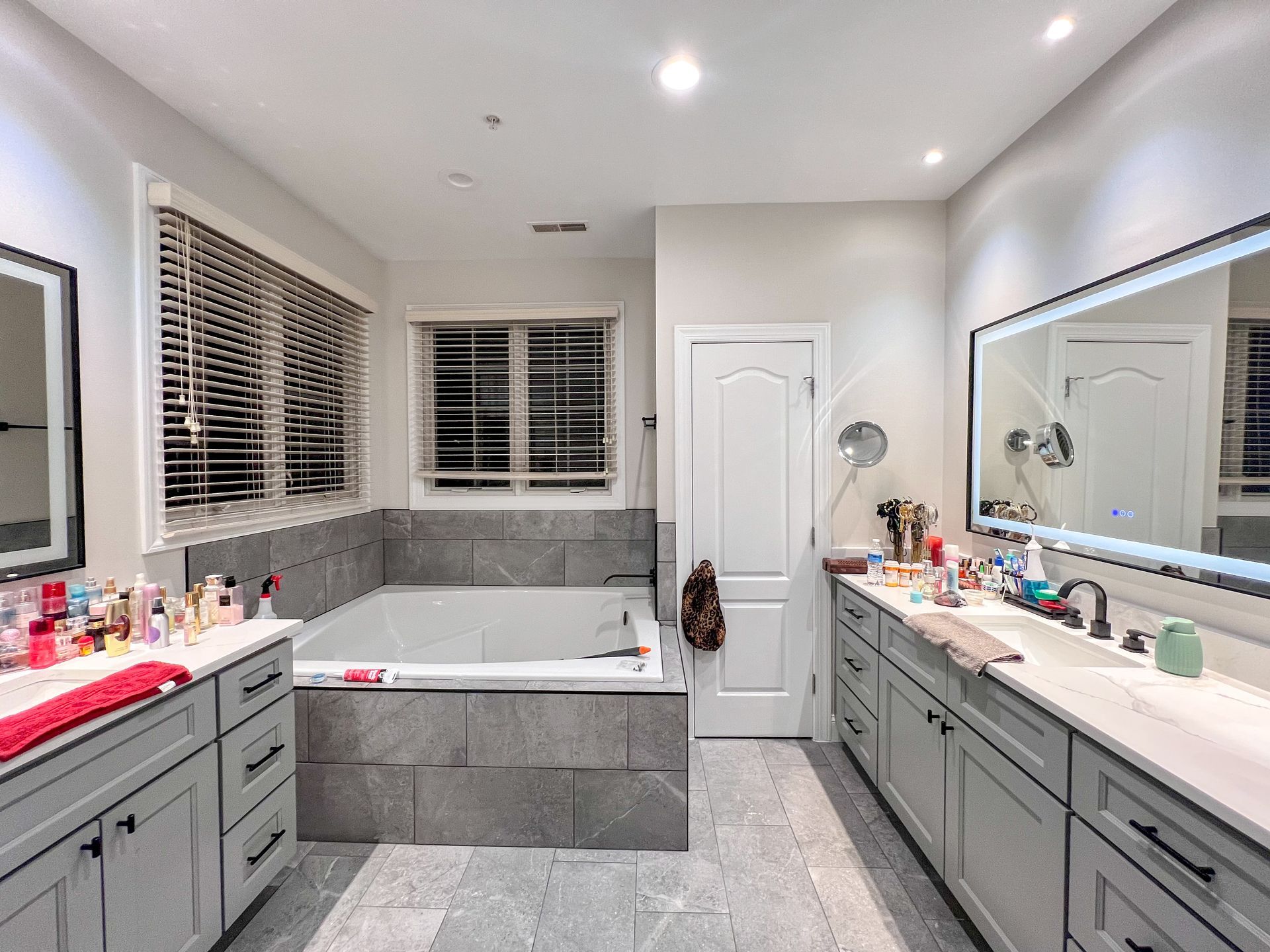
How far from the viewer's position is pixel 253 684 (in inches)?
62.0

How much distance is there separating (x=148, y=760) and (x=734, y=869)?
1726 millimetres

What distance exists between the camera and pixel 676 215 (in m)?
2.67

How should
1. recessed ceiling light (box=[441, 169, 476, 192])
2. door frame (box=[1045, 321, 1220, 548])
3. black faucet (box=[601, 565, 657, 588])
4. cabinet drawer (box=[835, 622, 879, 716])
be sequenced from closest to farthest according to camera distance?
door frame (box=[1045, 321, 1220, 548]) < cabinet drawer (box=[835, 622, 879, 716]) < recessed ceiling light (box=[441, 169, 476, 192]) < black faucet (box=[601, 565, 657, 588])

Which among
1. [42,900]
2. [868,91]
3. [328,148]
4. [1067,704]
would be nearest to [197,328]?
[328,148]

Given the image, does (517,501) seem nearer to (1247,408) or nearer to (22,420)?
(22,420)

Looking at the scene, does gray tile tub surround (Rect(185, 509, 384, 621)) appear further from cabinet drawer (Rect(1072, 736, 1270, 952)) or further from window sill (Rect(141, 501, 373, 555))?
cabinet drawer (Rect(1072, 736, 1270, 952))

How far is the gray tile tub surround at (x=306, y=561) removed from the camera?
2.10 meters

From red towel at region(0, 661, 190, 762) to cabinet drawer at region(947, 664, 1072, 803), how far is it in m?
2.04

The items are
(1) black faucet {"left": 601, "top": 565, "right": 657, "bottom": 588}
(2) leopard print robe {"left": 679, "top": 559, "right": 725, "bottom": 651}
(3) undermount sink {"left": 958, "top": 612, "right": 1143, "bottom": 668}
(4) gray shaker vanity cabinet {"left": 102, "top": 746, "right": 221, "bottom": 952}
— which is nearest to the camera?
(4) gray shaker vanity cabinet {"left": 102, "top": 746, "right": 221, "bottom": 952}

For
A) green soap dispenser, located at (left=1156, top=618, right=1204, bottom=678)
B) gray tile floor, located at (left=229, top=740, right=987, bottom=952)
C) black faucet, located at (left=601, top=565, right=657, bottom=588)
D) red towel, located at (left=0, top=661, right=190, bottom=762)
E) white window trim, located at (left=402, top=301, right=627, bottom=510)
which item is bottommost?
gray tile floor, located at (left=229, top=740, right=987, bottom=952)

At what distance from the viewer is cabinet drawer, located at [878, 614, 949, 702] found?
1665 millimetres

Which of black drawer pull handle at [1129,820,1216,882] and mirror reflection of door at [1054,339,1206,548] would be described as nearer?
black drawer pull handle at [1129,820,1216,882]

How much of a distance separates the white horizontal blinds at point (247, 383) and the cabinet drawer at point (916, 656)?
2632 millimetres

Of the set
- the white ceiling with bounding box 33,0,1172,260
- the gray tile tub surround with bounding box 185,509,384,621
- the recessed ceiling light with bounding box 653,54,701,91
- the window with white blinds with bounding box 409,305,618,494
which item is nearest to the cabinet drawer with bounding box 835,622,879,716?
the window with white blinds with bounding box 409,305,618,494
